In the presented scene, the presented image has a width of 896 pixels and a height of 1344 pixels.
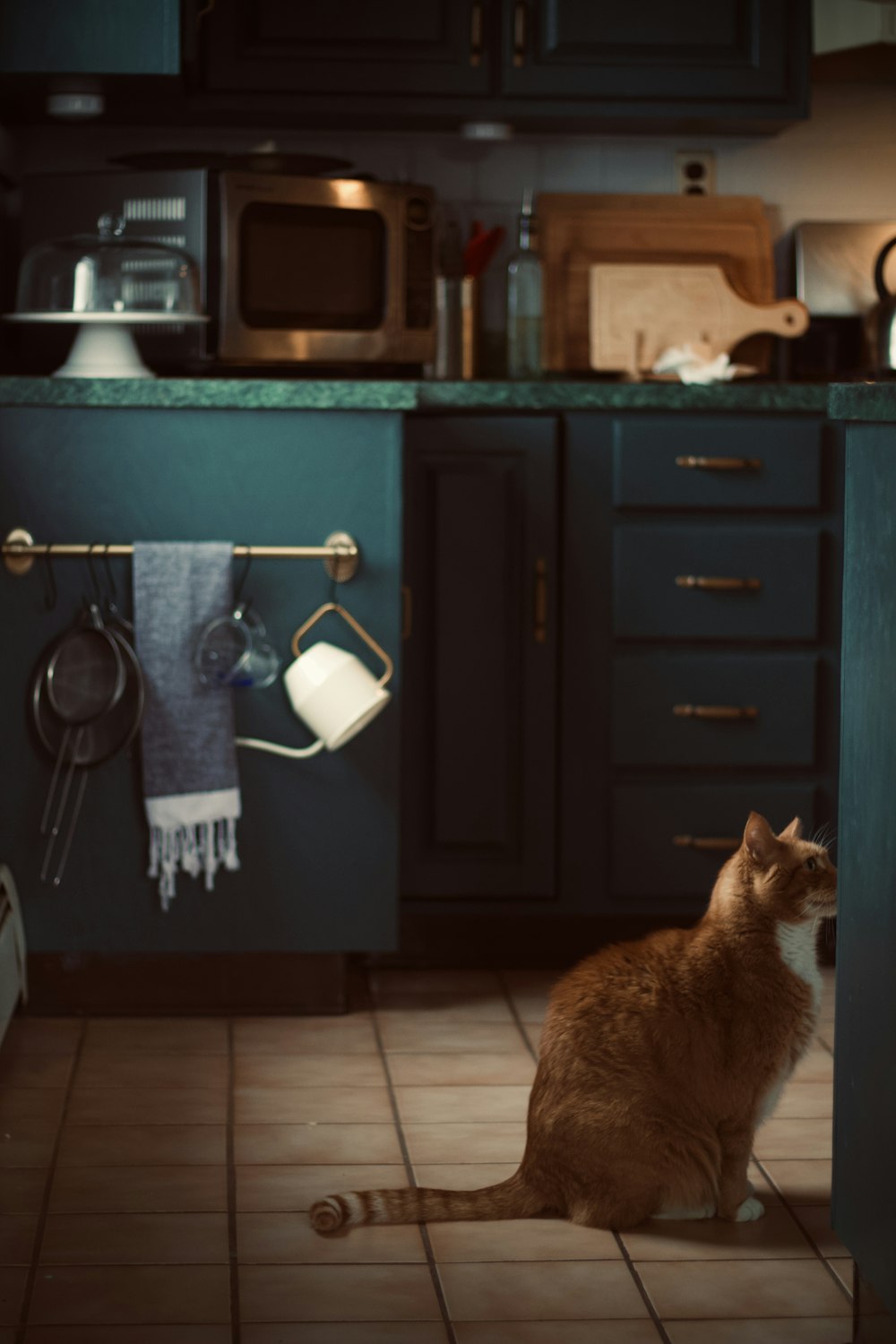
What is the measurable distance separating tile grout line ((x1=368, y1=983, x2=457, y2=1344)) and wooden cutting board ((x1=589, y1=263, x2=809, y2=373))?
4.73ft

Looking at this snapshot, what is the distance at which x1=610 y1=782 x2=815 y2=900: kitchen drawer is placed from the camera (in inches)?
130

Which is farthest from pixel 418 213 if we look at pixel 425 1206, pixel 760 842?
pixel 425 1206

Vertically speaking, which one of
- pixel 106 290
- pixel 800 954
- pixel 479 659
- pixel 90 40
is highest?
pixel 90 40

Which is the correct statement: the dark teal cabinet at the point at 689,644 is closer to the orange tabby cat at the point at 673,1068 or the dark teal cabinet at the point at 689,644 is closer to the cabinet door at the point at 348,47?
the cabinet door at the point at 348,47

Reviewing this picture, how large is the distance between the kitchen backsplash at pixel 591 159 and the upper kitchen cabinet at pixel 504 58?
0.26 meters

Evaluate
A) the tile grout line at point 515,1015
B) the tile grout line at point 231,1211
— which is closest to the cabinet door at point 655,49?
the tile grout line at point 515,1015

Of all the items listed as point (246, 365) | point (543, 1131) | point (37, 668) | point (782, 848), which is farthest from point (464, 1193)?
point (246, 365)

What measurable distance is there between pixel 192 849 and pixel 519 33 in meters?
1.77

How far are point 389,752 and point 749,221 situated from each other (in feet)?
5.29

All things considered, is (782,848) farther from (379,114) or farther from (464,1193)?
(379,114)

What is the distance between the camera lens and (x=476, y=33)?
3.55m

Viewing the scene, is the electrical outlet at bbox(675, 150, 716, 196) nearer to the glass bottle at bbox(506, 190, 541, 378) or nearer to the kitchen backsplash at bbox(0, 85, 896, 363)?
the kitchen backsplash at bbox(0, 85, 896, 363)

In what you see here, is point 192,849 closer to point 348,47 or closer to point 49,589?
point 49,589

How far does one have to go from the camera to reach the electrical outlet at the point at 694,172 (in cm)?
393
